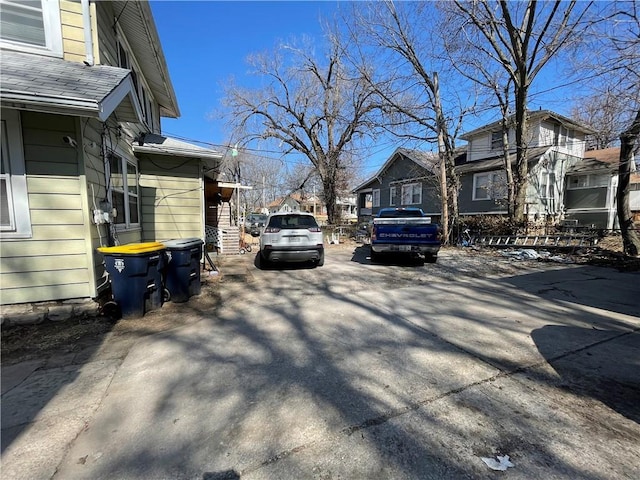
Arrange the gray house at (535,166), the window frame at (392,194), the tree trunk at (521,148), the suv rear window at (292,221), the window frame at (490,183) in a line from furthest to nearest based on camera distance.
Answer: the window frame at (392,194)
the gray house at (535,166)
the window frame at (490,183)
the tree trunk at (521,148)
the suv rear window at (292,221)

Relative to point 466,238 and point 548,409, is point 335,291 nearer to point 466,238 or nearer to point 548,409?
point 548,409

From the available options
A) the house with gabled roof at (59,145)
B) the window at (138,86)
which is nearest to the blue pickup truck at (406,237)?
the house with gabled roof at (59,145)

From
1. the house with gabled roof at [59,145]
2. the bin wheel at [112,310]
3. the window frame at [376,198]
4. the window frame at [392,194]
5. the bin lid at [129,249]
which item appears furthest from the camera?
the window frame at [376,198]

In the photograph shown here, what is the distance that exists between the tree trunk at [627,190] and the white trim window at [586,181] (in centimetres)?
882

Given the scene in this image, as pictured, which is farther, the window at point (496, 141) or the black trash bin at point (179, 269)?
the window at point (496, 141)

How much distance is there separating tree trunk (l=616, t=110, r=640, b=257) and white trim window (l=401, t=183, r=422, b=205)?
1194cm

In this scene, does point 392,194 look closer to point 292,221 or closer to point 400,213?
point 400,213

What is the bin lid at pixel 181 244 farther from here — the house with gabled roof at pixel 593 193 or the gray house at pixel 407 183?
the house with gabled roof at pixel 593 193

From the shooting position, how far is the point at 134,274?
4.29 m

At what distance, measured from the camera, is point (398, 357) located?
3273mm

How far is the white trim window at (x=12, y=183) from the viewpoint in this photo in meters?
3.94

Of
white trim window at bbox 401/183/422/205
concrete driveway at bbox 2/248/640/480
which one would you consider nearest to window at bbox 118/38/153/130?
concrete driveway at bbox 2/248/640/480

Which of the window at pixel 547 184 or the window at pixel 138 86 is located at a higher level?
the window at pixel 138 86

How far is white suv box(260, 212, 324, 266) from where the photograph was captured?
7770 millimetres
